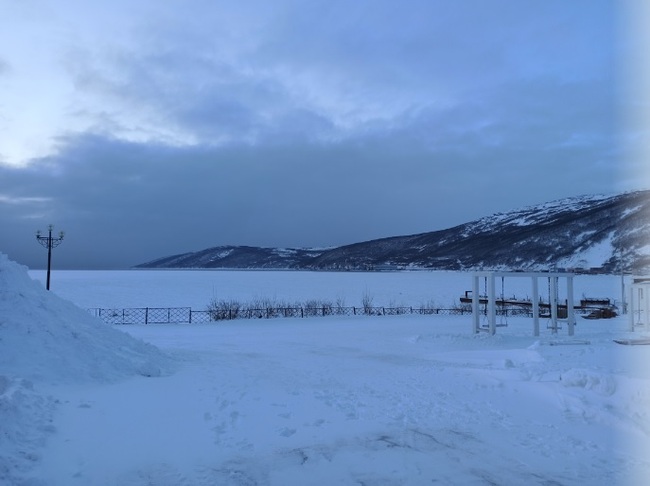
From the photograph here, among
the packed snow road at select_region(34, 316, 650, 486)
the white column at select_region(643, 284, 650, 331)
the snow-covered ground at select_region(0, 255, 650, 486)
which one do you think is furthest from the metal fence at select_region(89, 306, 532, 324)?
the packed snow road at select_region(34, 316, 650, 486)

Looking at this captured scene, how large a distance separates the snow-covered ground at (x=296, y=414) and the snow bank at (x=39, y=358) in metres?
0.03

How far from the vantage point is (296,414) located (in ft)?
27.9

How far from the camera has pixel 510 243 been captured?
186 meters

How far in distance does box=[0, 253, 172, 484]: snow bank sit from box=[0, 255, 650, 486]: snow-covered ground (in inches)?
1.2

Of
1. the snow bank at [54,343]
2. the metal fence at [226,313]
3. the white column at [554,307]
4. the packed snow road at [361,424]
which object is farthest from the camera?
the metal fence at [226,313]

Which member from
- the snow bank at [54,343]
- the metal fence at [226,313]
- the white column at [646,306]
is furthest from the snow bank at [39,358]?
the white column at [646,306]

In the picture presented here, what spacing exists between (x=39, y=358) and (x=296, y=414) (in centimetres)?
479

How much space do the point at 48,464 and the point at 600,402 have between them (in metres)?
8.05

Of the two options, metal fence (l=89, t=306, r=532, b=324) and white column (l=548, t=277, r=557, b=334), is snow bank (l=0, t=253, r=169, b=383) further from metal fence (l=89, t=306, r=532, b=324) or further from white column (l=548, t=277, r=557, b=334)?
metal fence (l=89, t=306, r=532, b=324)

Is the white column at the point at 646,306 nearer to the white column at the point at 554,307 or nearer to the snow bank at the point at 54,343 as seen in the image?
the white column at the point at 554,307

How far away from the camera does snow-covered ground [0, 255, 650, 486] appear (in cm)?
607

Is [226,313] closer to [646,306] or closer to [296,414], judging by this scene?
[646,306]

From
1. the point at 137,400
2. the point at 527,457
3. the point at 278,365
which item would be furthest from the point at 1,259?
the point at 527,457

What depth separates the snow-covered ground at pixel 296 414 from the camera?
6070 millimetres
